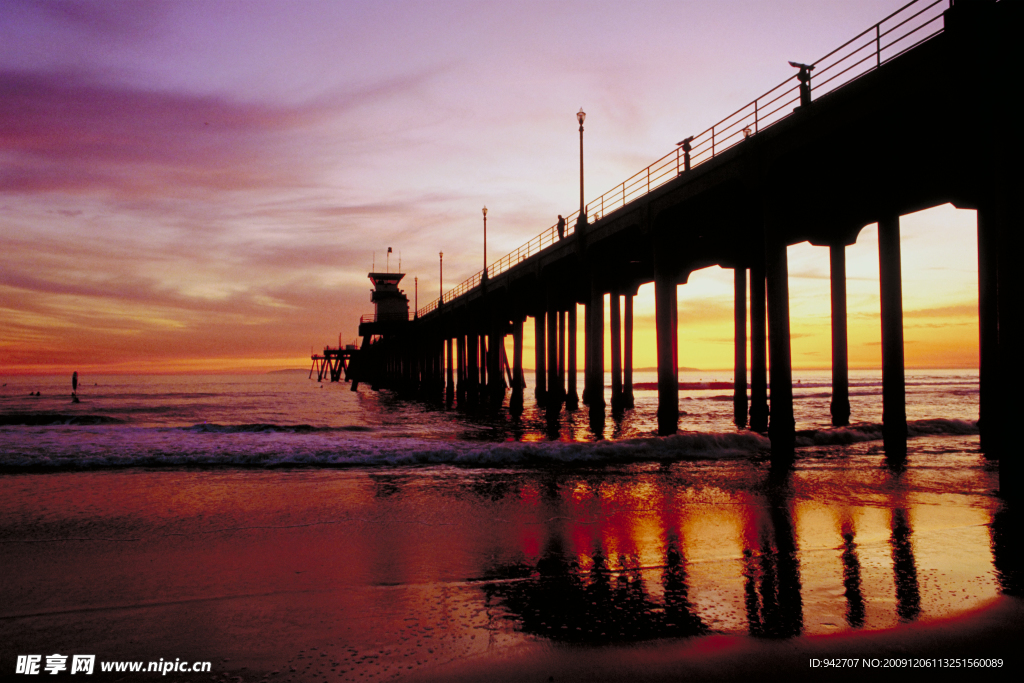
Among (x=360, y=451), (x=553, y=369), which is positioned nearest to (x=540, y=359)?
(x=553, y=369)

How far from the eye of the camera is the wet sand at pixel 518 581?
3.67m

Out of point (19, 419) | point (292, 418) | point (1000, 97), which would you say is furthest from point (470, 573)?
point (19, 419)

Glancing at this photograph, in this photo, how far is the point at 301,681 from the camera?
338 cm

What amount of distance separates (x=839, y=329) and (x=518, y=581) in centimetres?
1960

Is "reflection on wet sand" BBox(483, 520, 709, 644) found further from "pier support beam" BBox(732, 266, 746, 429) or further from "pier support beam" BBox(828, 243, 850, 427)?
"pier support beam" BBox(732, 266, 746, 429)

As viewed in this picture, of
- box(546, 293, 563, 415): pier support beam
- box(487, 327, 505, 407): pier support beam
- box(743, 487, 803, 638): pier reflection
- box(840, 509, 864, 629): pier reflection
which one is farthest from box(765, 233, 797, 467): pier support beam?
box(487, 327, 505, 407): pier support beam

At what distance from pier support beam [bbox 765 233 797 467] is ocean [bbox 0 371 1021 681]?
1.01 meters

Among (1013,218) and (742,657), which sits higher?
(1013,218)

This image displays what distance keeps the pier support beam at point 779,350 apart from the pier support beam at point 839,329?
815 cm

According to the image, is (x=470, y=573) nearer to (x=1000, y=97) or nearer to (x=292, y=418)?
(x=1000, y=97)

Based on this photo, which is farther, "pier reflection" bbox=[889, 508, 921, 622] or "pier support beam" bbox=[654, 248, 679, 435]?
"pier support beam" bbox=[654, 248, 679, 435]

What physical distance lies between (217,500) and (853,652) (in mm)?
8782

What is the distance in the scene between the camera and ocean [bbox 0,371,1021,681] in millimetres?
3938

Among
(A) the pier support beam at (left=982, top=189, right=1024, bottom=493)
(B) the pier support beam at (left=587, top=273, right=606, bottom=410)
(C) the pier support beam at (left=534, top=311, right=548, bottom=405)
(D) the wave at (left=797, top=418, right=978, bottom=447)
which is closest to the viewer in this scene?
(A) the pier support beam at (left=982, top=189, right=1024, bottom=493)
